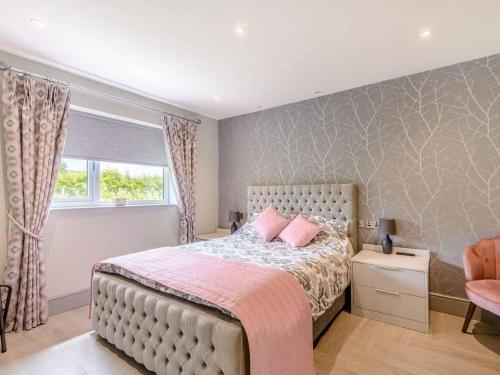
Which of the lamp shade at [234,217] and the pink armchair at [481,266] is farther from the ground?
the lamp shade at [234,217]

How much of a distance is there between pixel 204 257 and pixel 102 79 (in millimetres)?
2500

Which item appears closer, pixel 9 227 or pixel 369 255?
pixel 9 227

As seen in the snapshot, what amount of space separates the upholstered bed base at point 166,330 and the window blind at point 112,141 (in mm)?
1645

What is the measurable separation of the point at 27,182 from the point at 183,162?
1971 mm

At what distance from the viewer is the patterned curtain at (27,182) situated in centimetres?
244

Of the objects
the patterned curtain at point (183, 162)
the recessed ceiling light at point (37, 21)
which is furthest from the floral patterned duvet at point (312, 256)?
the recessed ceiling light at point (37, 21)

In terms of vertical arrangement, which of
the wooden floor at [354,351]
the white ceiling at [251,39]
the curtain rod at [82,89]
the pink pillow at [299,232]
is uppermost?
the white ceiling at [251,39]

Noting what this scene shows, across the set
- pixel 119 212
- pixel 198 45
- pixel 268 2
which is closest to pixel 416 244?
pixel 268 2

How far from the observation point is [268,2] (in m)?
1.84

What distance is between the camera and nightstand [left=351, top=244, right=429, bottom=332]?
8.00 ft

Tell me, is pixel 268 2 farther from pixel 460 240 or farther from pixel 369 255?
pixel 460 240

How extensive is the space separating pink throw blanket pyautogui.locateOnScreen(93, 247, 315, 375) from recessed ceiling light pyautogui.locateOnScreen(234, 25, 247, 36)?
78.0 inches

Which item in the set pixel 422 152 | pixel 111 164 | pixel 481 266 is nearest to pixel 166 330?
pixel 111 164

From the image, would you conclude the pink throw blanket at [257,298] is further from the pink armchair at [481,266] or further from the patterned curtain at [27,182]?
the pink armchair at [481,266]
